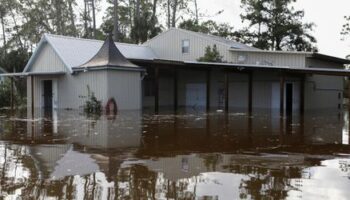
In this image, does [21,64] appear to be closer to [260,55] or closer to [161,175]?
[260,55]

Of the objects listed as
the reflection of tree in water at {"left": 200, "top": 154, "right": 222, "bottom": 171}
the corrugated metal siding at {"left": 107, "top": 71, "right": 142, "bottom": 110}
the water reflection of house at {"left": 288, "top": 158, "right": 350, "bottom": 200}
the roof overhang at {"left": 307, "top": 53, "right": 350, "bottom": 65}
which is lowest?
the water reflection of house at {"left": 288, "top": 158, "right": 350, "bottom": 200}

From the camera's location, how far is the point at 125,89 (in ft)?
79.9

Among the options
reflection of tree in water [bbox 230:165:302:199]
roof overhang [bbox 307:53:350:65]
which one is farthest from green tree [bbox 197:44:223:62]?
reflection of tree in water [bbox 230:165:302:199]

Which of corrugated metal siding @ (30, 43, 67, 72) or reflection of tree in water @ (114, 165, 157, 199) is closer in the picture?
reflection of tree in water @ (114, 165, 157, 199)

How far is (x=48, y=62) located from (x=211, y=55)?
10.3 m

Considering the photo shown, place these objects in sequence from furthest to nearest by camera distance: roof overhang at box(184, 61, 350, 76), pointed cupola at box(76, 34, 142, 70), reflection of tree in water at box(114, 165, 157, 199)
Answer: pointed cupola at box(76, 34, 142, 70)
roof overhang at box(184, 61, 350, 76)
reflection of tree in water at box(114, 165, 157, 199)

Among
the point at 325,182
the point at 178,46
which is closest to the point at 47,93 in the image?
the point at 178,46

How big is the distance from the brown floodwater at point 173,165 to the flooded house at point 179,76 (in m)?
12.0

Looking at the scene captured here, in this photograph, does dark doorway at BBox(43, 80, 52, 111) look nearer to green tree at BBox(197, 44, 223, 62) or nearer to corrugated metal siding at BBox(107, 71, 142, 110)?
corrugated metal siding at BBox(107, 71, 142, 110)

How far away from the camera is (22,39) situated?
165ft

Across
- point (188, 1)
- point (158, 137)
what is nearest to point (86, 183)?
point (158, 137)

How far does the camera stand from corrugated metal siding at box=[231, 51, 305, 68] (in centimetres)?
2677

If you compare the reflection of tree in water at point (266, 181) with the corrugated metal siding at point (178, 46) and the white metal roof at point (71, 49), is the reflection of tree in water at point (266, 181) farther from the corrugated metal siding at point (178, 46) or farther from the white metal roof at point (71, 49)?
the corrugated metal siding at point (178, 46)

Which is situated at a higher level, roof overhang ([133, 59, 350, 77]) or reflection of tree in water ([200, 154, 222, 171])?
roof overhang ([133, 59, 350, 77])
